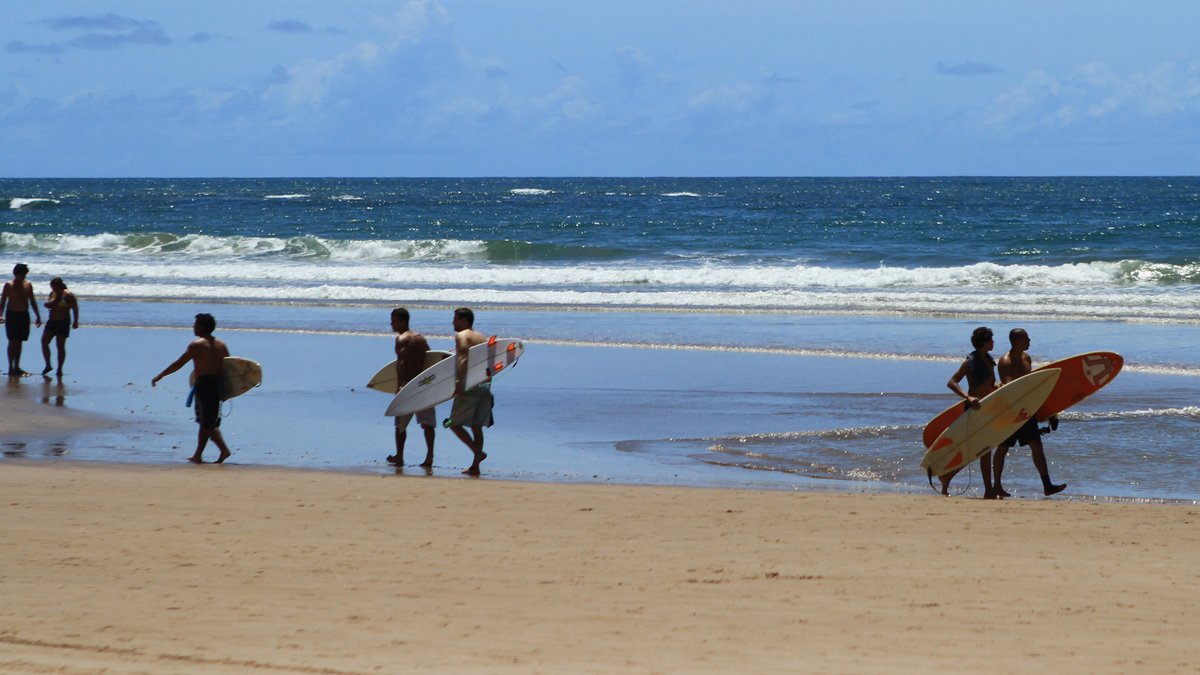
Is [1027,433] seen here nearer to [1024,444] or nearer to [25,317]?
[1024,444]

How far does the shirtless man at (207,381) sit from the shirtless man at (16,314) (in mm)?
5169

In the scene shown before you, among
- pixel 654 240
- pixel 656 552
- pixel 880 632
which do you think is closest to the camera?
pixel 880 632

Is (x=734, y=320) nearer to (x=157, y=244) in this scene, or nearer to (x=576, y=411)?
(x=576, y=411)

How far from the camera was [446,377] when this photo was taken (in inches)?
388

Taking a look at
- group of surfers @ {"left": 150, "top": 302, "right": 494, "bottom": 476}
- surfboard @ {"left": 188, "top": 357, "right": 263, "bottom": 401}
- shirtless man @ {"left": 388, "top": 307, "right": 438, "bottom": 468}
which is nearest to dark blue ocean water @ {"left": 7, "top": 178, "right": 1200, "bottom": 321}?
shirtless man @ {"left": 388, "top": 307, "right": 438, "bottom": 468}

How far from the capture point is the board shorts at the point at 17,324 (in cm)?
1432

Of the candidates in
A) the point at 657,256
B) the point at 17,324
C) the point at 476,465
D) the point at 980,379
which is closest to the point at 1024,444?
the point at 980,379

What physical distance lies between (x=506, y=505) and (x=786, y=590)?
7.97ft

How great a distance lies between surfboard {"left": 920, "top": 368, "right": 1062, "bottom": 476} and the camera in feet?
28.1

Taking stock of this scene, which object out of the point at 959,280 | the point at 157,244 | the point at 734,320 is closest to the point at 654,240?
the point at 959,280

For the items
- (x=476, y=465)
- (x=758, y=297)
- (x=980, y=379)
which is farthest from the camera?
(x=758, y=297)

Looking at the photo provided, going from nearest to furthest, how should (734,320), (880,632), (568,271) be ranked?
(880,632) → (734,320) → (568,271)

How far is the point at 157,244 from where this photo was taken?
44.7 m

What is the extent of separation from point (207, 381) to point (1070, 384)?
621 centimetres
